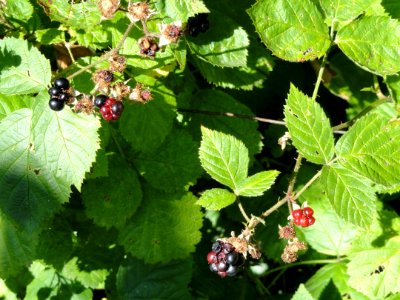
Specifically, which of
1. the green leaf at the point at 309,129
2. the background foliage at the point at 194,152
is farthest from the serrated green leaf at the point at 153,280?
the green leaf at the point at 309,129

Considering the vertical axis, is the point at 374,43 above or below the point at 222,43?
above

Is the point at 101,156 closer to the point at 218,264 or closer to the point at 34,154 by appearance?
the point at 34,154

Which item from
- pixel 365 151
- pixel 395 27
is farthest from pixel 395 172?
pixel 395 27

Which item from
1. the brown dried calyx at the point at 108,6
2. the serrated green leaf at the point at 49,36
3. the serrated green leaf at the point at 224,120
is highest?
the brown dried calyx at the point at 108,6

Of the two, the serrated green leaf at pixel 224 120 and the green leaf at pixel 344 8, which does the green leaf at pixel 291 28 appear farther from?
the serrated green leaf at pixel 224 120

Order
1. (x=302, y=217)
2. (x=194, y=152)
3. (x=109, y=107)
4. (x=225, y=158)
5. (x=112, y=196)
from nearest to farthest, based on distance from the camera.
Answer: (x=109, y=107) < (x=302, y=217) < (x=225, y=158) < (x=112, y=196) < (x=194, y=152)

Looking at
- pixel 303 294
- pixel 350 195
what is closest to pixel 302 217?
pixel 350 195

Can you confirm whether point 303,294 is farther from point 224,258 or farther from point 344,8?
point 344,8
